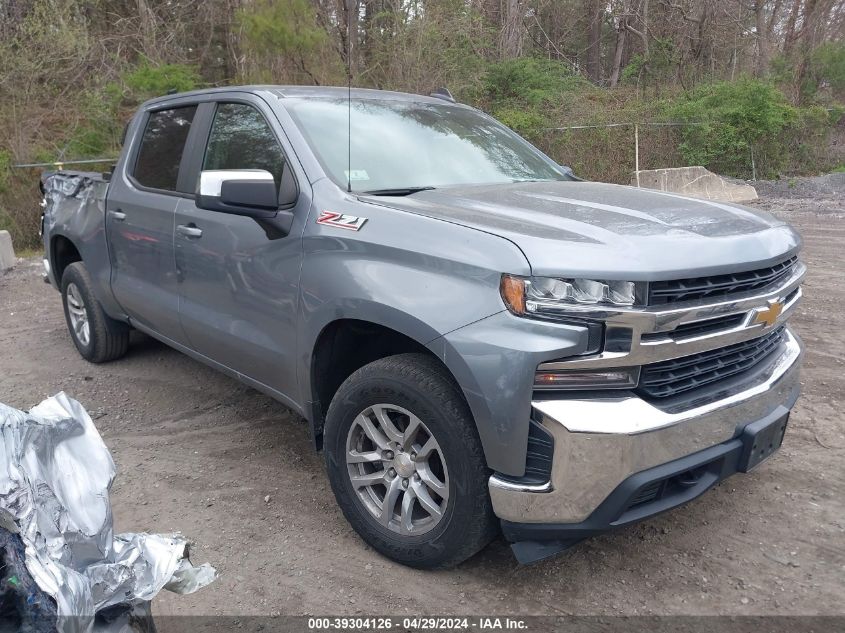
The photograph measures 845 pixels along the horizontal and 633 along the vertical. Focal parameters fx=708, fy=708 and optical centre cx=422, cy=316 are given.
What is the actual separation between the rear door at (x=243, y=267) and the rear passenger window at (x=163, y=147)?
0.32 m

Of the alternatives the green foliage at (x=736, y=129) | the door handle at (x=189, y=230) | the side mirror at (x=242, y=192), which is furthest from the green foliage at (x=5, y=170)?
the green foliage at (x=736, y=129)

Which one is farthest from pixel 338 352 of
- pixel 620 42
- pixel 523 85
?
pixel 620 42

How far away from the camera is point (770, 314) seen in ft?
8.96

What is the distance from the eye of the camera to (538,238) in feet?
7.92

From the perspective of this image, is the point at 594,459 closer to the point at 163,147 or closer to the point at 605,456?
the point at 605,456

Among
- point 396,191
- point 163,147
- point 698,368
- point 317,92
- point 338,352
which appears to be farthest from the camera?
point 163,147

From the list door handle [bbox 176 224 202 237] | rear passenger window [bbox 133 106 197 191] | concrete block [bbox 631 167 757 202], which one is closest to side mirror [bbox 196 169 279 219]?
door handle [bbox 176 224 202 237]

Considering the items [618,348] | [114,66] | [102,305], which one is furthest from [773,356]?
[114,66]

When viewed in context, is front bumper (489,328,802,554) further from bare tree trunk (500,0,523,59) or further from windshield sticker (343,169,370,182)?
bare tree trunk (500,0,523,59)

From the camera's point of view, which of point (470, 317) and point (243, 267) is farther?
point (243, 267)

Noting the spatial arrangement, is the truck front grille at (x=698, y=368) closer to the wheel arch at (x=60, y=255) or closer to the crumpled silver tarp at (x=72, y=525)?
the crumpled silver tarp at (x=72, y=525)

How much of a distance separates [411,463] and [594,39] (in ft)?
95.8

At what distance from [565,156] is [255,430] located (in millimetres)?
12835

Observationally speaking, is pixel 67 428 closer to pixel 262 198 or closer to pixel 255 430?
pixel 262 198
